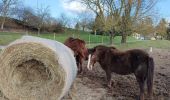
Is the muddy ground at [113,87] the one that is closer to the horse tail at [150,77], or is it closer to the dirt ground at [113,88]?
the dirt ground at [113,88]

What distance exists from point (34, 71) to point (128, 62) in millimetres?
2527

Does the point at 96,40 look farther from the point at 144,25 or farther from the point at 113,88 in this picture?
the point at 113,88

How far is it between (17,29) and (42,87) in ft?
137

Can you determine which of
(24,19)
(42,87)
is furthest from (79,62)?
(24,19)

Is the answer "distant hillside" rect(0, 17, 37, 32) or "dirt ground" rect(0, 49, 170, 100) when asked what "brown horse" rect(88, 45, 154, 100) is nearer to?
"dirt ground" rect(0, 49, 170, 100)

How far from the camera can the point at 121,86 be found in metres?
8.48

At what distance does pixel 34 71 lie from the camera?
6246mm

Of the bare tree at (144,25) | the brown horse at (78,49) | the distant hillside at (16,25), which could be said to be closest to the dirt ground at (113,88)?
the brown horse at (78,49)

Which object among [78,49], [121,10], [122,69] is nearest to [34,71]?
[122,69]

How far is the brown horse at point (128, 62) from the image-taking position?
7.06 metres

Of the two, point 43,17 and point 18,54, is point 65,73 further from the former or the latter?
point 43,17

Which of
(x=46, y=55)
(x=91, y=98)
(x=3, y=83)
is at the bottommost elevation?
(x=91, y=98)

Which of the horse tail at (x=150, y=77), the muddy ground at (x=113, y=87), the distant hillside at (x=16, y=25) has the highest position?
the distant hillside at (x=16, y=25)

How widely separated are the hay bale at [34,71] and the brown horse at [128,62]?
185 centimetres
